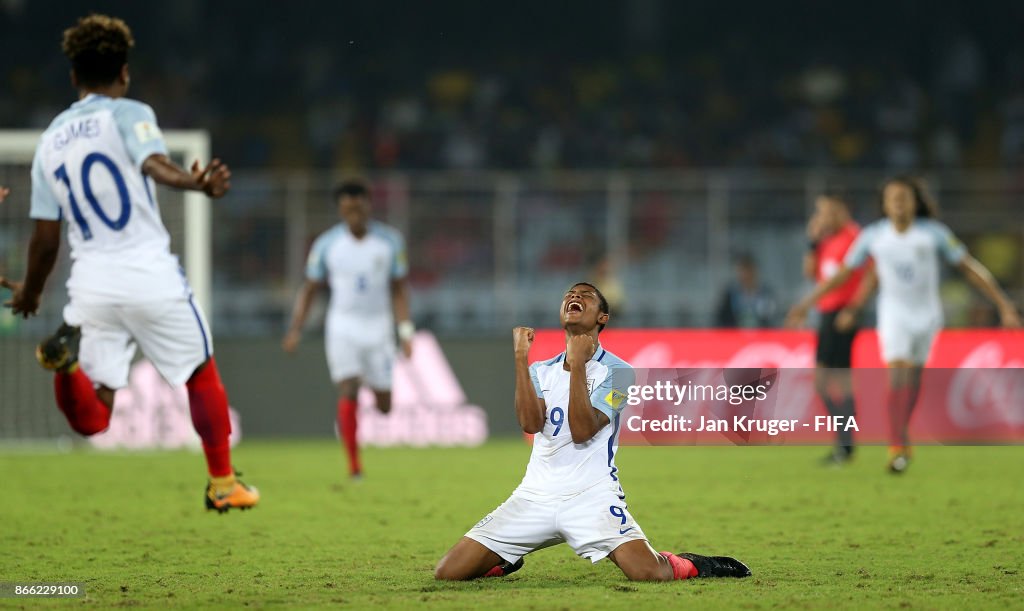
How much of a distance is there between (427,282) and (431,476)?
217 inches

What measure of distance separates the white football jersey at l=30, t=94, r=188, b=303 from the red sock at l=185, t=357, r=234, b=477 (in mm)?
417

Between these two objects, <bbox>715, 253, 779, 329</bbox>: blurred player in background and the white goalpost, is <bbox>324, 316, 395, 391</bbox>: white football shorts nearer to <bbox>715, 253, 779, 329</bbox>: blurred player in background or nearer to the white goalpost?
the white goalpost

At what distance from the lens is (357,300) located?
37.0 ft

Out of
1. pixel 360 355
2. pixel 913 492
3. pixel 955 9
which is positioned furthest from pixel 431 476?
pixel 955 9

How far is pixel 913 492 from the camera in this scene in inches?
388

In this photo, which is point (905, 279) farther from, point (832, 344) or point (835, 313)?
point (832, 344)

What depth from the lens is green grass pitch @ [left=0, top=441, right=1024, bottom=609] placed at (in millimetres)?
5676

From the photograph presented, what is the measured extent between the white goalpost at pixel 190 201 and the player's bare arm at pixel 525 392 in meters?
8.35

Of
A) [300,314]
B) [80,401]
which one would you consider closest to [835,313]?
[300,314]

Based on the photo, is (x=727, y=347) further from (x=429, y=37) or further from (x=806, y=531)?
(x=429, y=37)

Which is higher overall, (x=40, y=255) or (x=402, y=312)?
(x=40, y=255)

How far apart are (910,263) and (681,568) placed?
5989 millimetres

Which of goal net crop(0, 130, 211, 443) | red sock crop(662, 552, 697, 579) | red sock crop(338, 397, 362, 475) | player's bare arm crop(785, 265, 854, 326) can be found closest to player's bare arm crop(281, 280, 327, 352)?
red sock crop(338, 397, 362, 475)

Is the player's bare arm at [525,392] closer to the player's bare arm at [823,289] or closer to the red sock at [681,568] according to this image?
the red sock at [681,568]
